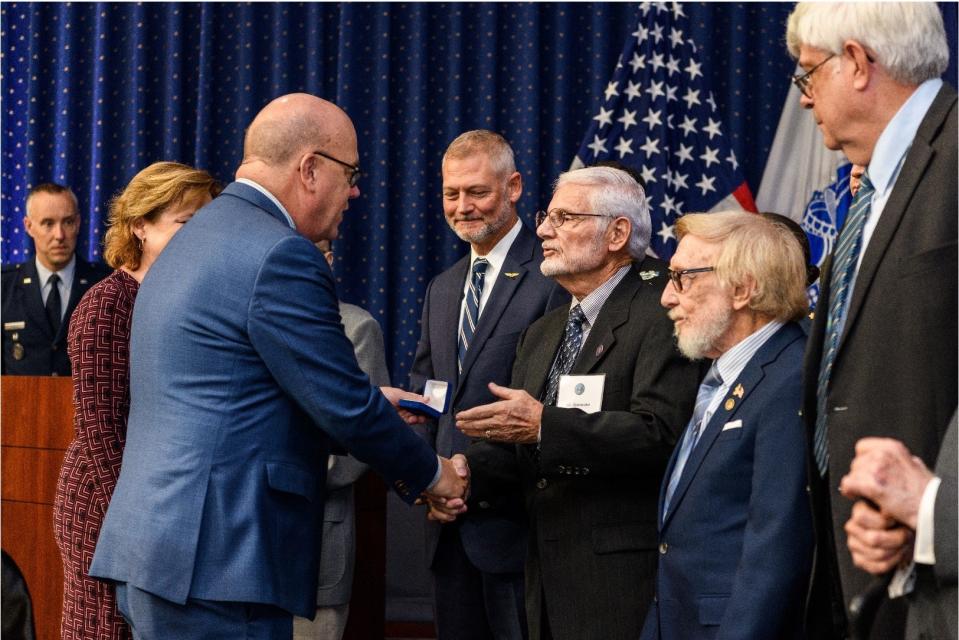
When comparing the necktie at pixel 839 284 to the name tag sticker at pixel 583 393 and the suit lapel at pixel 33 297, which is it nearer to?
the name tag sticker at pixel 583 393

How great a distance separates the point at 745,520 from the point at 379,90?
4439 mm

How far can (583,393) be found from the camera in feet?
10.0

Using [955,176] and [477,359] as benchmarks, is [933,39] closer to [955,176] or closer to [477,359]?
[955,176]

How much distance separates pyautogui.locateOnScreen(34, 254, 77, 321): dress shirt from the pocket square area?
4.24 meters

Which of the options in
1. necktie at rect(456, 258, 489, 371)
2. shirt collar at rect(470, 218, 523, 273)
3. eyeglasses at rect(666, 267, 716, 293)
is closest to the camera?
eyeglasses at rect(666, 267, 716, 293)

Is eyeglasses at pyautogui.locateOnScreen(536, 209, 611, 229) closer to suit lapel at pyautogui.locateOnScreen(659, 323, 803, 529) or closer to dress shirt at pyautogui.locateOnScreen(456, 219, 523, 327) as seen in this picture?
dress shirt at pyautogui.locateOnScreen(456, 219, 523, 327)

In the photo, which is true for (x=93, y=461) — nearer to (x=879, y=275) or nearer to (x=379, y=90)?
(x=879, y=275)

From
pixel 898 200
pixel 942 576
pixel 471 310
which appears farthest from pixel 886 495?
pixel 471 310

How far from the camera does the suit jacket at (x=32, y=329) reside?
5695 millimetres

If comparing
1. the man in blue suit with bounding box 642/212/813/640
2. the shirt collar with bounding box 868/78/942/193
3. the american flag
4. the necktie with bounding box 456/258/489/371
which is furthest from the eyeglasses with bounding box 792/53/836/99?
the american flag

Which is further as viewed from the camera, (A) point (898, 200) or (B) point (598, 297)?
(B) point (598, 297)

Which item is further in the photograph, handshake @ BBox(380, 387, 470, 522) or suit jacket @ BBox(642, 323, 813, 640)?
handshake @ BBox(380, 387, 470, 522)

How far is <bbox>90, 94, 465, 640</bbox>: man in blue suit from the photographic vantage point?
234 centimetres

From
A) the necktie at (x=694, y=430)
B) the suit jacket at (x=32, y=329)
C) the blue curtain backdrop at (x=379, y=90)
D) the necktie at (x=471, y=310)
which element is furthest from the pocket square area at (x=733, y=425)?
the suit jacket at (x=32, y=329)
